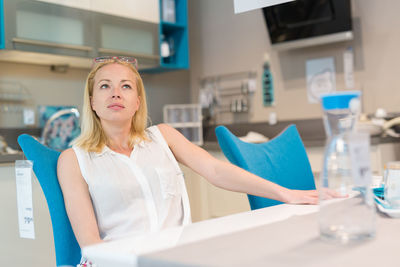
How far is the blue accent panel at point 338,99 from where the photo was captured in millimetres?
755

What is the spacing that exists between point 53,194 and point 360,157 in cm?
85

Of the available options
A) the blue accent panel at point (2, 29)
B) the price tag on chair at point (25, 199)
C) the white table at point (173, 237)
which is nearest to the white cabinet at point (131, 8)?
the blue accent panel at point (2, 29)

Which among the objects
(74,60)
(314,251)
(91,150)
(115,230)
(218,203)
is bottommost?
(218,203)

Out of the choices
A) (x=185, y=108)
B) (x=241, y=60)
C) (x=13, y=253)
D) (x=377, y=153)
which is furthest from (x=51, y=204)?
(x=241, y=60)

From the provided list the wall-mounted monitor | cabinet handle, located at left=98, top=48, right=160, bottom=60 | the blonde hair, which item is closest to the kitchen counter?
the wall-mounted monitor

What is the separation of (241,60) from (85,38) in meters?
1.44

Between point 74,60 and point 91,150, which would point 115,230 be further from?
point 74,60

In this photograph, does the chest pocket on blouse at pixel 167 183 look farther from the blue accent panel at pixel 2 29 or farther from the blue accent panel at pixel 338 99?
the blue accent panel at pixel 2 29

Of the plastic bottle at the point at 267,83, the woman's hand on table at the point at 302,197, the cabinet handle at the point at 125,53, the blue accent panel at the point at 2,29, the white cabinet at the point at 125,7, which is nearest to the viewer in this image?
the woman's hand on table at the point at 302,197

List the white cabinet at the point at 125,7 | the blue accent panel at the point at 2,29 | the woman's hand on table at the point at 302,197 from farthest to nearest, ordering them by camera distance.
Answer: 1. the white cabinet at the point at 125,7
2. the blue accent panel at the point at 2,29
3. the woman's hand on table at the point at 302,197

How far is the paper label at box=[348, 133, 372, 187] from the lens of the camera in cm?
73

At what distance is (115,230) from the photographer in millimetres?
1409

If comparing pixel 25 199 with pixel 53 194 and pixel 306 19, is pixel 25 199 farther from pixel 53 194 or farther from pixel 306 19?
pixel 306 19

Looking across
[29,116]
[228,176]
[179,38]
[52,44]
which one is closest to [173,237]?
[228,176]
